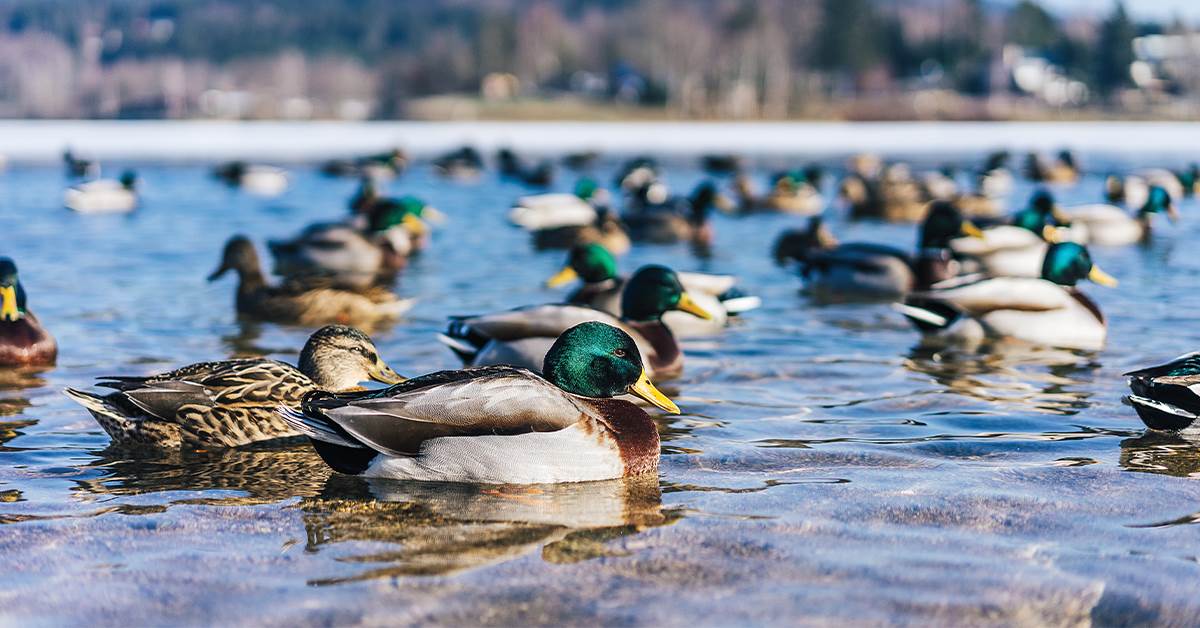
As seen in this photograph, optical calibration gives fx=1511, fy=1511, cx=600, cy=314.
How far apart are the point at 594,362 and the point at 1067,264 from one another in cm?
526

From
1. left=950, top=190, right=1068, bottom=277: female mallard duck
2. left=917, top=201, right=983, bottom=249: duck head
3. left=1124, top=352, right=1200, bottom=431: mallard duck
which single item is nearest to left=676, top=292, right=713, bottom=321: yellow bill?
left=1124, top=352, right=1200, bottom=431: mallard duck

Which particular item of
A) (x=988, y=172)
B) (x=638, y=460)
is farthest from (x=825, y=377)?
(x=988, y=172)

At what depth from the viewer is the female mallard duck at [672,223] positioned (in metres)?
18.1

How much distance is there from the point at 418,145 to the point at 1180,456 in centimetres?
5017

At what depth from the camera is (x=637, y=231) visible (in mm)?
18594

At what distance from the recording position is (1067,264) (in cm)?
1012

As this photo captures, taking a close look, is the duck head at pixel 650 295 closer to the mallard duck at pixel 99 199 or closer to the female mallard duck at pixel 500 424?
the female mallard duck at pixel 500 424

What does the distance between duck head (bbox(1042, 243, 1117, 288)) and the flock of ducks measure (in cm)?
1

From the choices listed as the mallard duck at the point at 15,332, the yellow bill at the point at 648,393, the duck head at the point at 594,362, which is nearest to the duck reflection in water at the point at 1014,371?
the yellow bill at the point at 648,393

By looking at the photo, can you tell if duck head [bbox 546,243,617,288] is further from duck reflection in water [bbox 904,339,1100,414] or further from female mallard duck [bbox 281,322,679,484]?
female mallard duck [bbox 281,322,679,484]

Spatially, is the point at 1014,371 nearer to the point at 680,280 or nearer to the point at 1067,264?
the point at 1067,264

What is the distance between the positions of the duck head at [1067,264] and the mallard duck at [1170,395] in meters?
3.44

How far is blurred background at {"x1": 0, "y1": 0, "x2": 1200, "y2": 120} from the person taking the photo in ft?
319

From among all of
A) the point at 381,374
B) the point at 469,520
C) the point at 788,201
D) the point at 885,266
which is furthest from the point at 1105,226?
the point at 469,520
